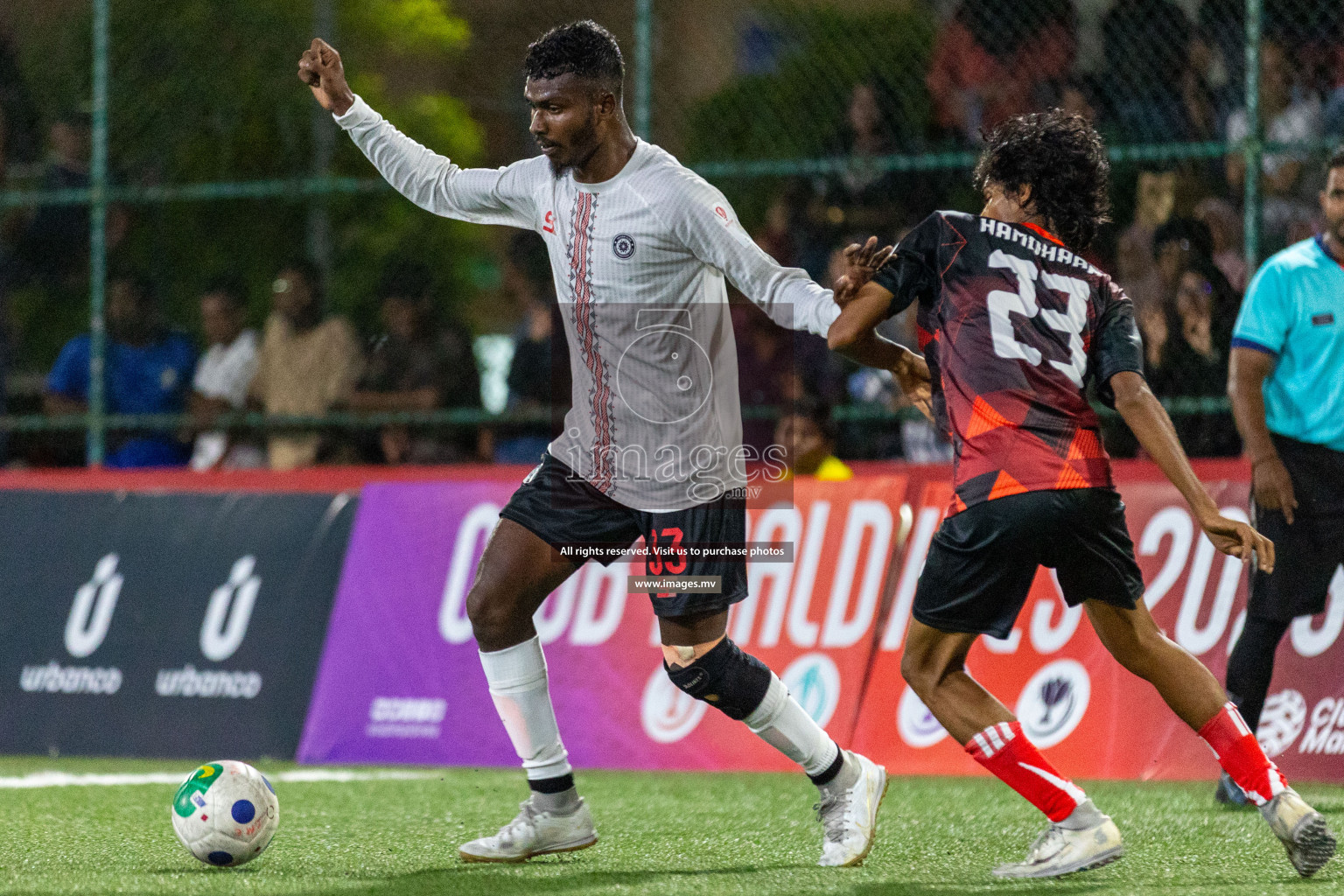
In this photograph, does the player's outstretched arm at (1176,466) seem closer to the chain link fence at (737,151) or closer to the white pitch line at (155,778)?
the chain link fence at (737,151)

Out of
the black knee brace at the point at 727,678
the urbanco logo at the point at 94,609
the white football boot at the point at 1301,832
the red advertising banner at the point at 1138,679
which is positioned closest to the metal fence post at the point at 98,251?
the urbanco logo at the point at 94,609

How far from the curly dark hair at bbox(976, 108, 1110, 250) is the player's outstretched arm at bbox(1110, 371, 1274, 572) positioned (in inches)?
18.3

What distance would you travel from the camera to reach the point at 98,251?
34.4 feet

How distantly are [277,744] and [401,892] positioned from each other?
4.03m

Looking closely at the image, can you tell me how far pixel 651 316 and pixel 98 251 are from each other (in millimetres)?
6217

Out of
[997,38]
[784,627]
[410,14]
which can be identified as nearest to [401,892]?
[784,627]

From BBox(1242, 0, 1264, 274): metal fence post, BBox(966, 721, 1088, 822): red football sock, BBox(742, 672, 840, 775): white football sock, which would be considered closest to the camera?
BBox(966, 721, 1088, 822): red football sock

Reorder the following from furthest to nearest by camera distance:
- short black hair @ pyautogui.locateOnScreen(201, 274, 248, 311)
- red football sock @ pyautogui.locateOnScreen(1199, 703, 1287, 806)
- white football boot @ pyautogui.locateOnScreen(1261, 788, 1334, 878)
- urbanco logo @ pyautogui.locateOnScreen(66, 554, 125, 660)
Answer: short black hair @ pyautogui.locateOnScreen(201, 274, 248, 311) → urbanco logo @ pyautogui.locateOnScreen(66, 554, 125, 660) → red football sock @ pyautogui.locateOnScreen(1199, 703, 1287, 806) → white football boot @ pyautogui.locateOnScreen(1261, 788, 1334, 878)

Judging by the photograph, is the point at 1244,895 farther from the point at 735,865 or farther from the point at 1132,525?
the point at 1132,525

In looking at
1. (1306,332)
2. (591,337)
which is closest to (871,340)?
(591,337)

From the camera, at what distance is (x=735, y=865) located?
202 inches

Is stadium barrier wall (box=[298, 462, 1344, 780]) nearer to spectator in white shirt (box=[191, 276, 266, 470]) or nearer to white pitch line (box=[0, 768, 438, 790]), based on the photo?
white pitch line (box=[0, 768, 438, 790])

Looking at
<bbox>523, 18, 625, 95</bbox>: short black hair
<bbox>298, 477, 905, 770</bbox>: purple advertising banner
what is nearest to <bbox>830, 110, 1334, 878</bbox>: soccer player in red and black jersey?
<bbox>523, 18, 625, 95</bbox>: short black hair

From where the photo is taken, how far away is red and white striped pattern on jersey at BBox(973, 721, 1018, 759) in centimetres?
482
